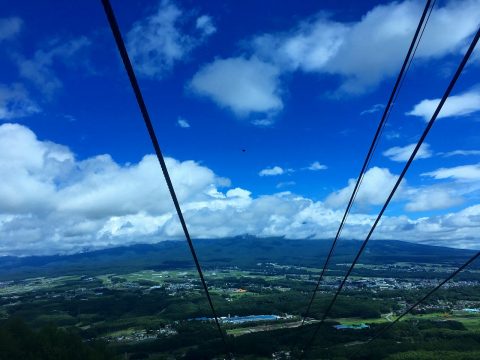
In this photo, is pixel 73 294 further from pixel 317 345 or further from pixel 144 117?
pixel 144 117

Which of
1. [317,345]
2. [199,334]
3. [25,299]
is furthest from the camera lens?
[25,299]

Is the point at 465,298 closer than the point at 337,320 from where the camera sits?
No

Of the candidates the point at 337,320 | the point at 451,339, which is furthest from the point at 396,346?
the point at 337,320

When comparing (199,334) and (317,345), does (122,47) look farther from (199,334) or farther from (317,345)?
(199,334)

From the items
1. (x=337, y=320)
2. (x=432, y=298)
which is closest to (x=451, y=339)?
(x=337, y=320)

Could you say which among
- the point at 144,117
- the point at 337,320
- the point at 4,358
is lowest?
the point at 337,320

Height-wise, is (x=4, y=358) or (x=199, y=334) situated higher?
(x=4, y=358)

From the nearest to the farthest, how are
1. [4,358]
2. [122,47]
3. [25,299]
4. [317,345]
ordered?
[122,47], [4,358], [317,345], [25,299]

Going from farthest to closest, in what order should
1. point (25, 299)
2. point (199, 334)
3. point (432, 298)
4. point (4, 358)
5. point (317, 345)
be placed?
1. point (25, 299)
2. point (432, 298)
3. point (199, 334)
4. point (317, 345)
5. point (4, 358)

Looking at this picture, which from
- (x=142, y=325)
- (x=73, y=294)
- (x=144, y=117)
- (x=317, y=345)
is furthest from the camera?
(x=73, y=294)
